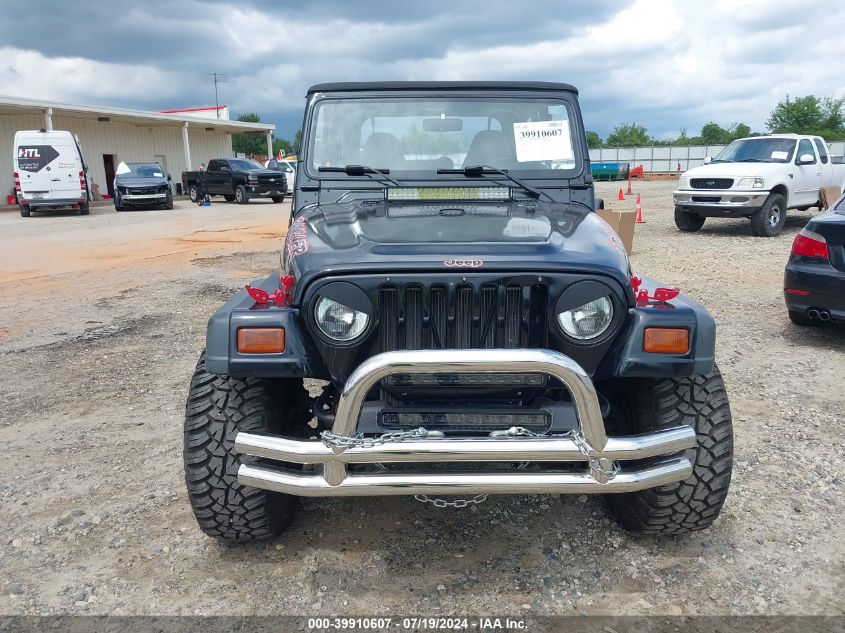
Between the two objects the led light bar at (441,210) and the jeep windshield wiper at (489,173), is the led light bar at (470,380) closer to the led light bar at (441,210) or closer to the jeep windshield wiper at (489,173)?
the led light bar at (441,210)

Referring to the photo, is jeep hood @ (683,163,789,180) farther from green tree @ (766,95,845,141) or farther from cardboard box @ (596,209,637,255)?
green tree @ (766,95,845,141)

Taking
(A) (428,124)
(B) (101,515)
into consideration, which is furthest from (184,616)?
(A) (428,124)

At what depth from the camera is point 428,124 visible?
367cm

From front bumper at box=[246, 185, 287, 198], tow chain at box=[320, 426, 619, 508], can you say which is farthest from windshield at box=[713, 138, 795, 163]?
front bumper at box=[246, 185, 287, 198]

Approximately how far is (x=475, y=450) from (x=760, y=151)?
1253cm

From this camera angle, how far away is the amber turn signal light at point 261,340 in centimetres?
243

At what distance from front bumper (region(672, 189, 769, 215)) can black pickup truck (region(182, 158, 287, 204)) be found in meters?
15.2

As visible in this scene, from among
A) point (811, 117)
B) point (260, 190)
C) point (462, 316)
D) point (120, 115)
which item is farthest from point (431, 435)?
point (811, 117)

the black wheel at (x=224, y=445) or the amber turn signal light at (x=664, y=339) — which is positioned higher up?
the amber turn signal light at (x=664, y=339)

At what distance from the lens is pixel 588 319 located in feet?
7.97

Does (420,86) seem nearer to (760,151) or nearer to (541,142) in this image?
(541,142)

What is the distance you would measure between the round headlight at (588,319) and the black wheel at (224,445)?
46.2 inches

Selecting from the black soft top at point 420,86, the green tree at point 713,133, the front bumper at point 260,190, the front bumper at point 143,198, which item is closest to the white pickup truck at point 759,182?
the black soft top at point 420,86

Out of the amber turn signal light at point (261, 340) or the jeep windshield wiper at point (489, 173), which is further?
the jeep windshield wiper at point (489, 173)
